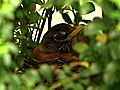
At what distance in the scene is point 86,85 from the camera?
2.44 feet

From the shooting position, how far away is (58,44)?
4.52ft

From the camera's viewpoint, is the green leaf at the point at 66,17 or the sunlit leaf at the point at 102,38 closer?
the sunlit leaf at the point at 102,38

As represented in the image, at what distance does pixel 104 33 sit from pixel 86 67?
0.11m

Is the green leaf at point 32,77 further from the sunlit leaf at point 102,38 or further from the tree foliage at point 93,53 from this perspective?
the sunlit leaf at point 102,38

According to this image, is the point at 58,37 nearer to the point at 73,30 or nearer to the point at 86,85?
the point at 73,30

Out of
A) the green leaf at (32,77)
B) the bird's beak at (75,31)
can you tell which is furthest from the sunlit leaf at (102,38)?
the bird's beak at (75,31)

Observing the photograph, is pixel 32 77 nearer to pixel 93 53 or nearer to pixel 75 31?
pixel 93 53

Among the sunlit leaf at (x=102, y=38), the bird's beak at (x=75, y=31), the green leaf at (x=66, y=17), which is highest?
the sunlit leaf at (x=102, y=38)

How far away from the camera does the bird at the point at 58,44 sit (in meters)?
1.31

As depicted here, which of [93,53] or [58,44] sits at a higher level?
[93,53]

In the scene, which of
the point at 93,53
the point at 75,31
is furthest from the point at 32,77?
the point at 75,31

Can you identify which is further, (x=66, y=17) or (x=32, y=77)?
(x=66, y=17)

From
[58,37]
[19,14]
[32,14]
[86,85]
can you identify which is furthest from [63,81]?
[58,37]

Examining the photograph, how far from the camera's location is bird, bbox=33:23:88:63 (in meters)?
1.31
